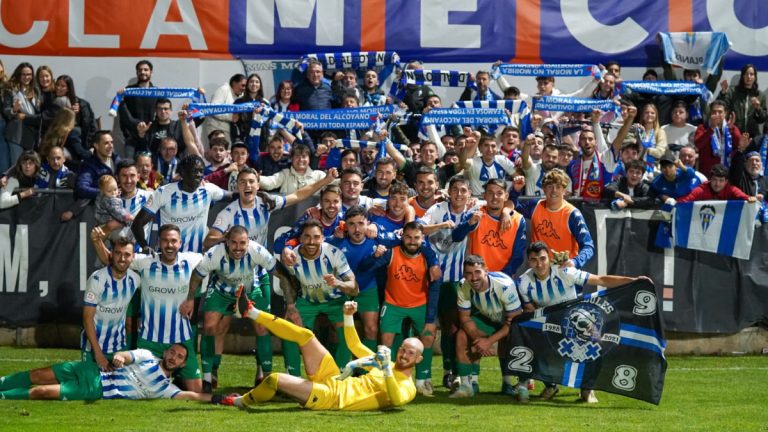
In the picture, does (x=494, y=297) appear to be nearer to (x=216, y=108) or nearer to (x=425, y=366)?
(x=425, y=366)

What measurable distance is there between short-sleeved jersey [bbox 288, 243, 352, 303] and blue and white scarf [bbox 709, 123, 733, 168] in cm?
678

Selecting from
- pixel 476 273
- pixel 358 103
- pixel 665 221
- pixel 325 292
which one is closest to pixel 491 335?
pixel 476 273

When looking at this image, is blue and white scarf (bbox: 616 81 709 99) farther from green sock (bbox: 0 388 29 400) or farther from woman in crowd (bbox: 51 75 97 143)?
green sock (bbox: 0 388 29 400)

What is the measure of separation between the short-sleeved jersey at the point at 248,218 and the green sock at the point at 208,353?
51.3 inches

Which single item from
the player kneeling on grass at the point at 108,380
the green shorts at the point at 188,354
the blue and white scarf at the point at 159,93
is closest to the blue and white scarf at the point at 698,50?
the blue and white scarf at the point at 159,93

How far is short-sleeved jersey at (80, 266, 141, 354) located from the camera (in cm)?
1205

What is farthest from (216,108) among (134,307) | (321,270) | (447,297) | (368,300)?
(447,297)

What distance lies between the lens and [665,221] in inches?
574

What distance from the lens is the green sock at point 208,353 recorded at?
12.1m

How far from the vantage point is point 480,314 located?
39.8 feet

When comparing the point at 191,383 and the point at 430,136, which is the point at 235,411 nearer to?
the point at 191,383

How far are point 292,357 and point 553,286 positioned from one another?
2650mm

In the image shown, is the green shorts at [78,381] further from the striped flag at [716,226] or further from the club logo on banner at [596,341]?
the striped flag at [716,226]

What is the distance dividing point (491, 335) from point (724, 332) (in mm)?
4152
